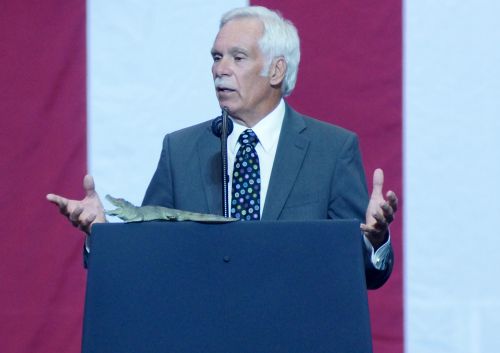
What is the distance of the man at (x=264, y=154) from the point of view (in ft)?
5.56

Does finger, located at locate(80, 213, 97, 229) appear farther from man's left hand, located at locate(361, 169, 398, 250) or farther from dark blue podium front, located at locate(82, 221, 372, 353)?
man's left hand, located at locate(361, 169, 398, 250)

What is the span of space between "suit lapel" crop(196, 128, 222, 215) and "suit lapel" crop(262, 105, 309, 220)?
92mm

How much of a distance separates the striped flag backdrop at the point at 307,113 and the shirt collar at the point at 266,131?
54 cm

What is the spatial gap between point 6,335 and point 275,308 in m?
1.41

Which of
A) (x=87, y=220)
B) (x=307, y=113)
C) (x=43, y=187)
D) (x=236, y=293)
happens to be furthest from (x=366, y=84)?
(x=236, y=293)

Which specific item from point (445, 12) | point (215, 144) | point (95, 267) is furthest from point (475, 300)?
point (95, 267)

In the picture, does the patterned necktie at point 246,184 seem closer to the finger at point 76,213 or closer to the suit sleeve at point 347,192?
the suit sleeve at point 347,192

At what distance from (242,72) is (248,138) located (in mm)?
132

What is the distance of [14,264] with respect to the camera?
243 centimetres

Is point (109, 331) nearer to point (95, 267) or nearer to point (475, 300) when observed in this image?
point (95, 267)

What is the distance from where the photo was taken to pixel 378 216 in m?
1.45

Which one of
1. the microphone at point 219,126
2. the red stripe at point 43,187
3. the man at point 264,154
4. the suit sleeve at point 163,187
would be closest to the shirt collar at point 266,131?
the man at point 264,154

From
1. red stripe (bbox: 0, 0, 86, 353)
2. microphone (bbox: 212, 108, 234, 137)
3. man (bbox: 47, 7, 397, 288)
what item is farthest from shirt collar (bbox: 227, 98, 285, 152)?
red stripe (bbox: 0, 0, 86, 353)

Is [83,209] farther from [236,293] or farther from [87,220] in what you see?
[236,293]
